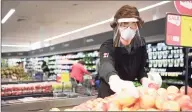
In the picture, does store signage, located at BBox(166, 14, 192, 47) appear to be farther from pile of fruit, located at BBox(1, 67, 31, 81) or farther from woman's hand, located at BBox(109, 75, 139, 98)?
pile of fruit, located at BBox(1, 67, 31, 81)

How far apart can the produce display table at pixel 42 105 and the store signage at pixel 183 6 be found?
98.1 inches

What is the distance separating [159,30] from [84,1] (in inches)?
136

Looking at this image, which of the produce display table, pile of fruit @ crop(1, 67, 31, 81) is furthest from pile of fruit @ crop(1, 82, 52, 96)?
pile of fruit @ crop(1, 67, 31, 81)

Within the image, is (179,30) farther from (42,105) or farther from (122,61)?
(42,105)

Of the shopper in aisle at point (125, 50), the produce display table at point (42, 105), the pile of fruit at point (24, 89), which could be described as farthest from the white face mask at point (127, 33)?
the pile of fruit at point (24, 89)

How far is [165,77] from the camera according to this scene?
313 inches

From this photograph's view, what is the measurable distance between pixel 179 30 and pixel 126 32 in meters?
0.56

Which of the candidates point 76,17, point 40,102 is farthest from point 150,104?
point 76,17

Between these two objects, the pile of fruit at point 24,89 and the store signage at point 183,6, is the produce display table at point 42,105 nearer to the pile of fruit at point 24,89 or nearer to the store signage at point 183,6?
the pile of fruit at point 24,89

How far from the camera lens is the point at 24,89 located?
4.11 metres

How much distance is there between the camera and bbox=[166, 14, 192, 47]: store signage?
1.53 metres

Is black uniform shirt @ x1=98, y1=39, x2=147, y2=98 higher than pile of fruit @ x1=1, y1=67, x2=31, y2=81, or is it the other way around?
black uniform shirt @ x1=98, y1=39, x2=147, y2=98

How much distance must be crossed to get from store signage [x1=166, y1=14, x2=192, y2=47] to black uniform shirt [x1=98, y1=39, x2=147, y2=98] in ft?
1.99

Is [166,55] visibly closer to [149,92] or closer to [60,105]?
[60,105]
